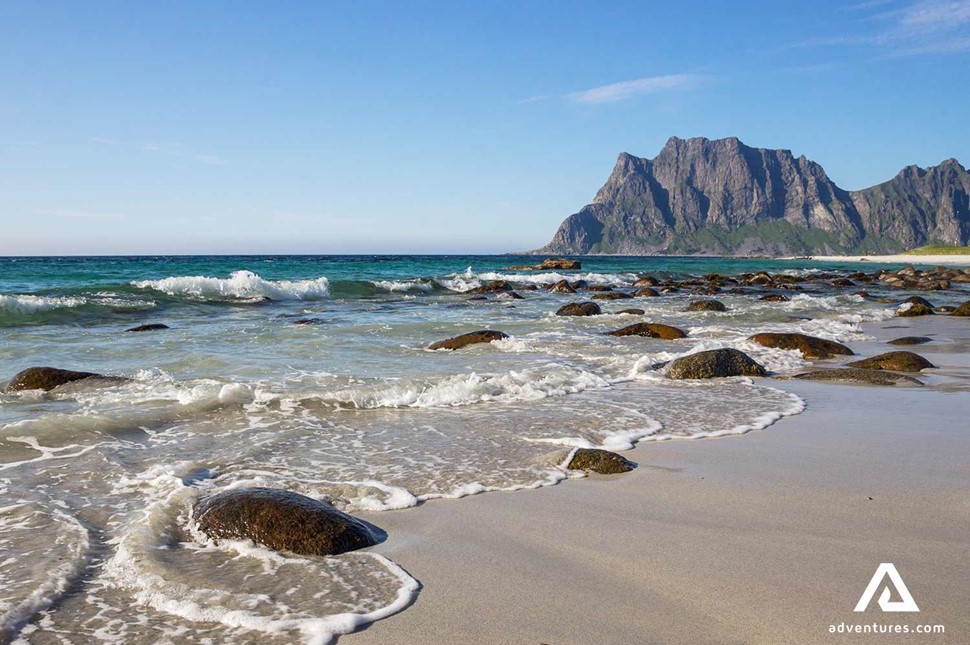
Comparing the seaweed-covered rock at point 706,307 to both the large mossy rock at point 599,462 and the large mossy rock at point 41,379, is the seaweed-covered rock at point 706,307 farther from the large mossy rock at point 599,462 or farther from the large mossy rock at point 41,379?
the large mossy rock at point 41,379

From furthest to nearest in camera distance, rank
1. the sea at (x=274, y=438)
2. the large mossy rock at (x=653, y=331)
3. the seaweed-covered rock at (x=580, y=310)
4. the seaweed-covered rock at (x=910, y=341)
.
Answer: the seaweed-covered rock at (x=580, y=310)
the large mossy rock at (x=653, y=331)
the seaweed-covered rock at (x=910, y=341)
the sea at (x=274, y=438)

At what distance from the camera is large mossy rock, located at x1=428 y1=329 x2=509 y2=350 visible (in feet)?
36.7

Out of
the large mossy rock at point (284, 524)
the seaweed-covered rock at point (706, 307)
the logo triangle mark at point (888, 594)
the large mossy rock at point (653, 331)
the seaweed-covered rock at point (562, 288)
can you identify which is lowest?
the seaweed-covered rock at point (562, 288)

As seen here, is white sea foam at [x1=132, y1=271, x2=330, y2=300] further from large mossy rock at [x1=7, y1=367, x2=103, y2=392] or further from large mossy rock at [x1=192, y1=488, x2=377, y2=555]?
large mossy rock at [x1=192, y1=488, x2=377, y2=555]

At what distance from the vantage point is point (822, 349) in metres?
10.8

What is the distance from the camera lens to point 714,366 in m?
8.73

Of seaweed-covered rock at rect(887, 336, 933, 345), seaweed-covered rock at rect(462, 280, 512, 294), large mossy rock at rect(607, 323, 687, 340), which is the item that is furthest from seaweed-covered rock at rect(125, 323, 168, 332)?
seaweed-covered rock at rect(462, 280, 512, 294)

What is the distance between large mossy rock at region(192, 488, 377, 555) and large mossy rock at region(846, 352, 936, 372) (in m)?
7.96

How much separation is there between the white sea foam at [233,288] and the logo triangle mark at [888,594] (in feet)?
76.7

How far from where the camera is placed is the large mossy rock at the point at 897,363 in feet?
29.8

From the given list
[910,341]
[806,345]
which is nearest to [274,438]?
[806,345]

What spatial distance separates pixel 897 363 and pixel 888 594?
7314 mm

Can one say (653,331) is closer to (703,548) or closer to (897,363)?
(897,363)

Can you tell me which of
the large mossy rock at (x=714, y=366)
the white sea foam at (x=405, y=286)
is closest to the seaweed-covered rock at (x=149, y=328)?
the large mossy rock at (x=714, y=366)
